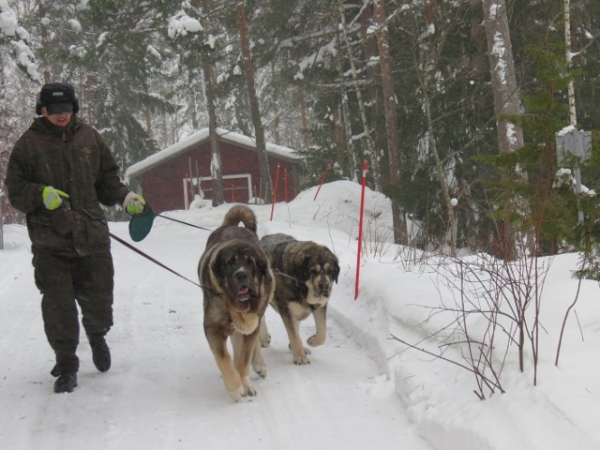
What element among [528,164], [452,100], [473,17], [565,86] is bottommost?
[528,164]

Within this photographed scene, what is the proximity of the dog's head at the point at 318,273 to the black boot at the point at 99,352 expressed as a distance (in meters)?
1.73

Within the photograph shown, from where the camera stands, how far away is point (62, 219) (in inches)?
198

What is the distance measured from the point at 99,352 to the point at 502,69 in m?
10.7

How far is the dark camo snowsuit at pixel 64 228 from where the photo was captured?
16.5 feet

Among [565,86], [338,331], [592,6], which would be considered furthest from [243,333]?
[592,6]

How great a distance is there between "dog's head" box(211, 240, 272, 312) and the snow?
2.39 ft

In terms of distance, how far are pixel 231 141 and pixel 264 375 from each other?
30.3 metres

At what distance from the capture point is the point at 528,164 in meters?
6.62

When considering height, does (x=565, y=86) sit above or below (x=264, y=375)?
above

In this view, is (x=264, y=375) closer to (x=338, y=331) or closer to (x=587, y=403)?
(x=338, y=331)

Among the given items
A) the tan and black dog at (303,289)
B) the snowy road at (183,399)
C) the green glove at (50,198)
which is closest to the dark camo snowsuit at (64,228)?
the green glove at (50,198)

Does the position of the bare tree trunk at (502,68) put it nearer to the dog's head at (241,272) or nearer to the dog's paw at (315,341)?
the dog's paw at (315,341)

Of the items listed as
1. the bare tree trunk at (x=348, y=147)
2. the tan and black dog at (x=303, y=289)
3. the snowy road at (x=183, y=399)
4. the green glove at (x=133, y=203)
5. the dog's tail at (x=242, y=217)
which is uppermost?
the bare tree trunk at (x=348, y=147)

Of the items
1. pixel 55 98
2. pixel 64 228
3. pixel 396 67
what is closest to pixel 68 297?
pixel 64 228
